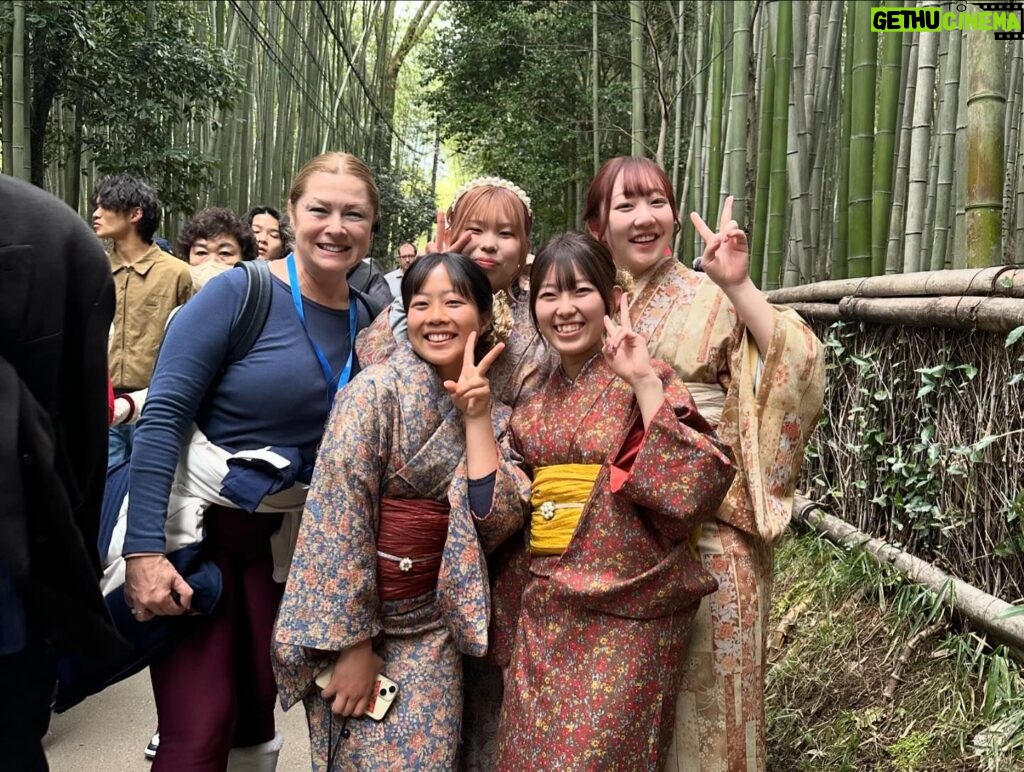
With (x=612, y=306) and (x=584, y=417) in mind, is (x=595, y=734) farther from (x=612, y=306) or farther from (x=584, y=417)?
(x=612, y=306)

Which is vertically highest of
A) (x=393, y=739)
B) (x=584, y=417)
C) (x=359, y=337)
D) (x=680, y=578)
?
(x=359, y=337)

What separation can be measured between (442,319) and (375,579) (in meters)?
0.56

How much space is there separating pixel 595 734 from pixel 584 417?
61 centimetres

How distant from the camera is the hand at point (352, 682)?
1752 millimetres

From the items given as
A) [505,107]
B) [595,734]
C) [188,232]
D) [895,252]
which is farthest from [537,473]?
[505,107]

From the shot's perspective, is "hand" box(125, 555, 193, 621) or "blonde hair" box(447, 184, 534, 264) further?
"blonde hair" box(447, 184, 534, 264)

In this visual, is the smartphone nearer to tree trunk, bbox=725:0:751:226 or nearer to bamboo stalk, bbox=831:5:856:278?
bamboo stalk, bbox=831:5:856:278

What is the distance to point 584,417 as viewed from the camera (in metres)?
1.80

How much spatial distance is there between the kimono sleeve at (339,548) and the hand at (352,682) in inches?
1.5

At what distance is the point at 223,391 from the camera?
1882 mm

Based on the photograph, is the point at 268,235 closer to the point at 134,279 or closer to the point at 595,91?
the point at 134,279

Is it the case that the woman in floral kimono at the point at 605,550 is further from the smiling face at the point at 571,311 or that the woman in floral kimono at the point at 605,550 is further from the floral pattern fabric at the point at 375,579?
the floral pattern fabric at the point at 375,579

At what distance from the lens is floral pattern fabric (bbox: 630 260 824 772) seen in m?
1.83

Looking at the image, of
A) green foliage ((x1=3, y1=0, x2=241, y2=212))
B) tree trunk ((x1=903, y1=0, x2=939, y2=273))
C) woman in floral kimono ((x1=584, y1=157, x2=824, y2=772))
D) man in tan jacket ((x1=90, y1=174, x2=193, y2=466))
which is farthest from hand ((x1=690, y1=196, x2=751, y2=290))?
green foliage ((x1=3, y1=0, x2=241, y2=212))
